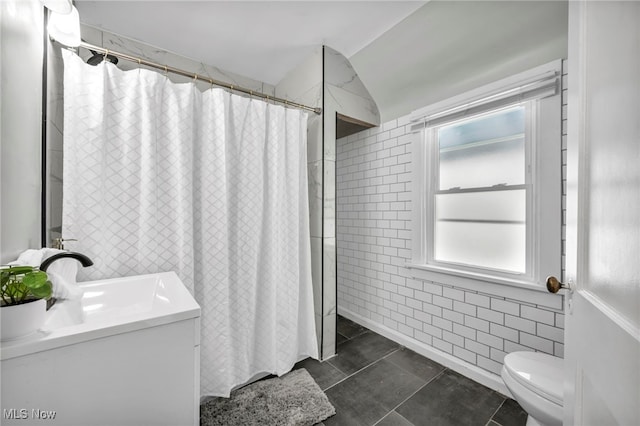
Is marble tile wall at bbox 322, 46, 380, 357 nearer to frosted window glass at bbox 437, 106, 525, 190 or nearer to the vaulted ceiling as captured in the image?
the vaulted ceiling

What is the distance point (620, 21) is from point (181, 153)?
175 cm

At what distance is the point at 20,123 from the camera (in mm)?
933

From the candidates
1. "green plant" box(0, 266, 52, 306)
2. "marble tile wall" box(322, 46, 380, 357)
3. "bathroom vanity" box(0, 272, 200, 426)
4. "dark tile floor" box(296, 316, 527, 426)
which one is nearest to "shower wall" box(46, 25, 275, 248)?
"green plant" box(0, 266, 52, 306)

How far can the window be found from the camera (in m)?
1.50

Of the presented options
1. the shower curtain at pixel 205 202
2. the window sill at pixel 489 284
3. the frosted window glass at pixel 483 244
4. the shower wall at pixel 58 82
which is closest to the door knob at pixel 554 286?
the window sill at pixel 489 284

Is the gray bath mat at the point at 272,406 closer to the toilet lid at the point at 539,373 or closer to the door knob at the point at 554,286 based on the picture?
the toilet lid at the point at 539,373

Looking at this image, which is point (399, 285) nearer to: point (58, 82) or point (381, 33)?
point (381, 33)

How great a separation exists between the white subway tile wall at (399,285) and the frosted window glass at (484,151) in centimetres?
26

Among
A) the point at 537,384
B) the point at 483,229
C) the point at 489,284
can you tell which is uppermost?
the point at 483,229

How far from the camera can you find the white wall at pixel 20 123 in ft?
2.60

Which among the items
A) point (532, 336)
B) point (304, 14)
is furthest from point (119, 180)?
point (532, 336)

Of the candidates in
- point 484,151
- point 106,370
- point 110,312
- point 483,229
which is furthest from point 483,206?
point 110,312

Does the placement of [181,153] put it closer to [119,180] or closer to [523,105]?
[119,180]

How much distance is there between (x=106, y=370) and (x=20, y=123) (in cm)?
98
